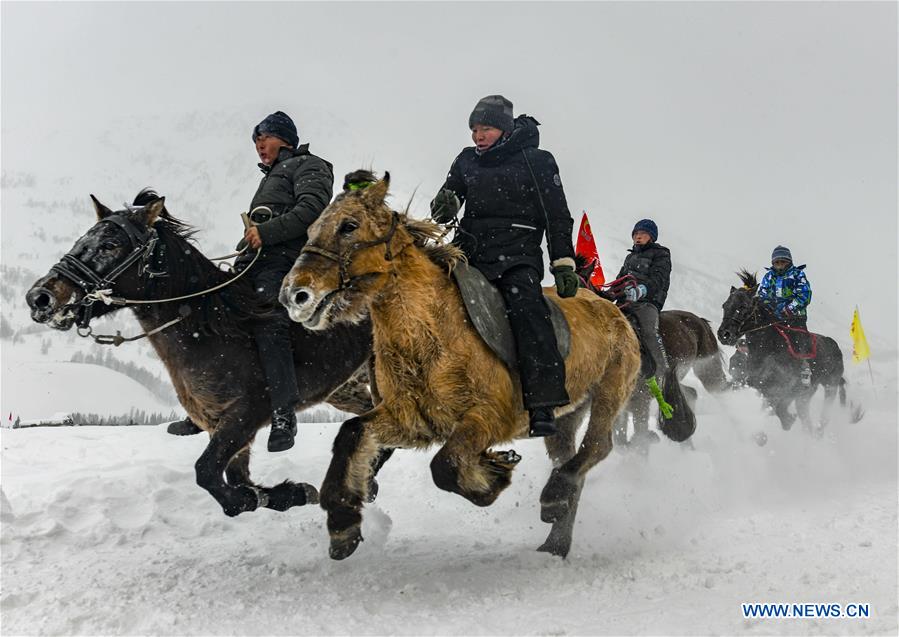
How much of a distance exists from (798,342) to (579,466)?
30.5 feet

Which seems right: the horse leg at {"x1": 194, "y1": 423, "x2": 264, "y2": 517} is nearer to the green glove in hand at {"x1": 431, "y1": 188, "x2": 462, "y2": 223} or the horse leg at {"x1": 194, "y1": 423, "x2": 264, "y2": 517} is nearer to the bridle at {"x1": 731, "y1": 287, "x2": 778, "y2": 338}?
the green glove in hand at {"x1": 431, "y1": 188, "x2": 462, "y2": 223}

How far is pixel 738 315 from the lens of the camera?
1245 cm

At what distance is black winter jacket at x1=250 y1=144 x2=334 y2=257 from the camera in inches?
215

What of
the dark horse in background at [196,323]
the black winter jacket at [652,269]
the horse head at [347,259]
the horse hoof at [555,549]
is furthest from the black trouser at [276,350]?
the black winter jacket at [652,269]

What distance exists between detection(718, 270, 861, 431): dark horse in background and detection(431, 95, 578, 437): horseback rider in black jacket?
8.26m

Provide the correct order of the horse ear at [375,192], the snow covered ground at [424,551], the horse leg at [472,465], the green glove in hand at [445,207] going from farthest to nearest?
1. the green glove in hand at [445,207]
2. the horse ear at [375,192]
3. the horse leg at [472,465]
4. the snow covered ground at [424,551]

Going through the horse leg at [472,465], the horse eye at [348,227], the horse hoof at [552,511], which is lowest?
the horse hoof at [552,511]

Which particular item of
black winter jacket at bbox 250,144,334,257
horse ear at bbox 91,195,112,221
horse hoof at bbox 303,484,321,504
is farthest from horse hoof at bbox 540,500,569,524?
horse ear at bbox 91,195,112,221

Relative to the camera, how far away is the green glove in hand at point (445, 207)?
4.84 metres

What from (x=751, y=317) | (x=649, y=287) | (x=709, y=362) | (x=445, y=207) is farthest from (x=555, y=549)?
(x=751, y=317)

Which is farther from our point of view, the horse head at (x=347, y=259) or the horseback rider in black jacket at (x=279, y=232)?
the horseback rider in black jacket at (x=279, y=232)

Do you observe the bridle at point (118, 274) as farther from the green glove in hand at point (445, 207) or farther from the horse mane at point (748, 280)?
the horse mane at point (748, 280)

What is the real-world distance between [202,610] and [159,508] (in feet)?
8.48

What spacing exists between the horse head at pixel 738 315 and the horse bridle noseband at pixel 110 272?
1020cm
